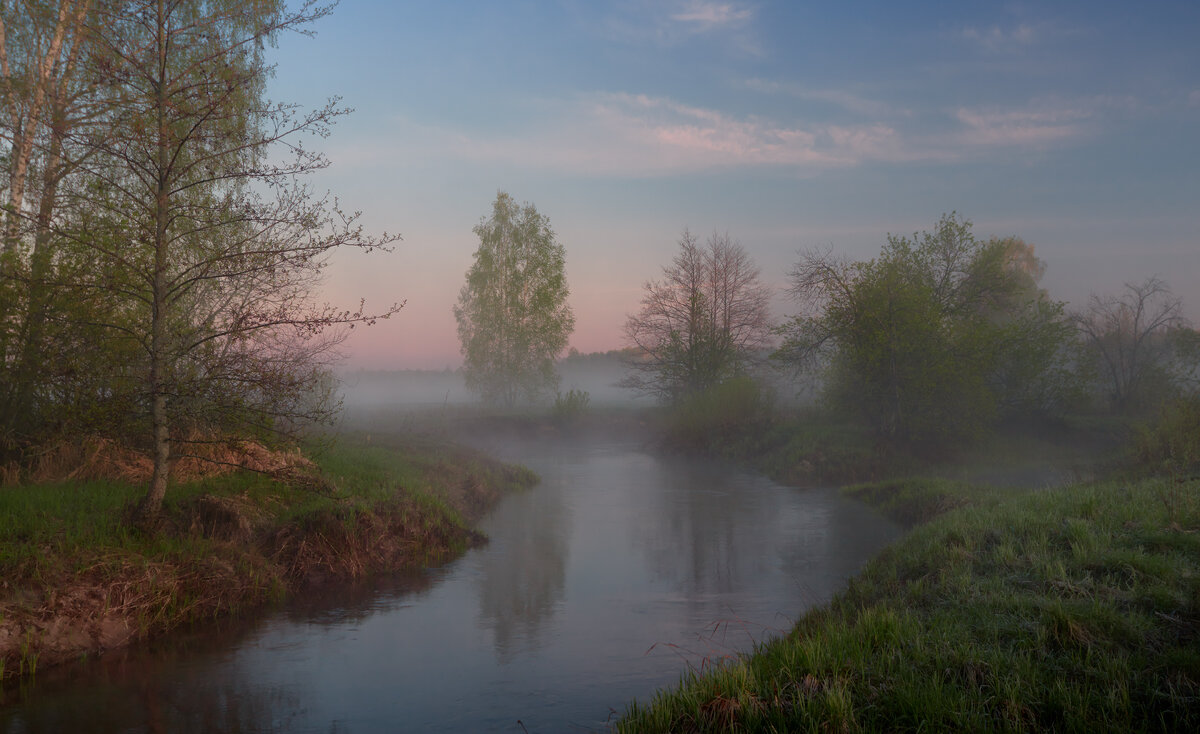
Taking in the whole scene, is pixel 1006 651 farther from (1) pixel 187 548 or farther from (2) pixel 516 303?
(2) pixel 516 303

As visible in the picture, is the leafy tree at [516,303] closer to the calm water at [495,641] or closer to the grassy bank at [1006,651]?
the calm water at [495,641]

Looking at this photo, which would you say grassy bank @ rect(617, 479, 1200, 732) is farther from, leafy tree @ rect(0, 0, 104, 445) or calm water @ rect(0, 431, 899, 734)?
leafy tree @ rect(0, 0, 104, 445)

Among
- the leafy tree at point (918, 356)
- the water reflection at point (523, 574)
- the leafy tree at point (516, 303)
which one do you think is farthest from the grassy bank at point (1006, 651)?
the leafy tree at point (516, 303)

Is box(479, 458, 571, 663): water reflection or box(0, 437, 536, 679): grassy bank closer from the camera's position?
box(0, 437, 536, 679): grassy bank

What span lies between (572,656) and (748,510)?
451 inches

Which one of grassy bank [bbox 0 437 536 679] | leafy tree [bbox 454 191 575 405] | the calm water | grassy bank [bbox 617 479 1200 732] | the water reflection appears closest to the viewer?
grassy bank [bbox 617 479 1200 732]

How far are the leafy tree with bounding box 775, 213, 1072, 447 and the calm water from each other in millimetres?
9597

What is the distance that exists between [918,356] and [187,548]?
72.1ft

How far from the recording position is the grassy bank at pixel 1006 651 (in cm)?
484

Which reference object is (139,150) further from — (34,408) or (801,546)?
(801,546)

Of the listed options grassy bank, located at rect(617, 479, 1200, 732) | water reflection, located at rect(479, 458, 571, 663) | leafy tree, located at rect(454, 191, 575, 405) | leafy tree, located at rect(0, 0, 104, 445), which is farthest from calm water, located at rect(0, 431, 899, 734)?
leafy tree, located at rect(454, 191, 575, 405)

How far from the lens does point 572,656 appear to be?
27.9 feet

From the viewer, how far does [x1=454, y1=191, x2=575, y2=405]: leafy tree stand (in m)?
43.4

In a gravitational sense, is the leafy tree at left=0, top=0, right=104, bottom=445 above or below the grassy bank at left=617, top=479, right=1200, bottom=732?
above
